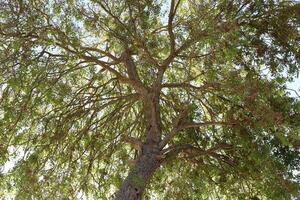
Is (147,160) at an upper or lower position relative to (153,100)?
lower

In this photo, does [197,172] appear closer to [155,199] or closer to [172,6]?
[155,199]

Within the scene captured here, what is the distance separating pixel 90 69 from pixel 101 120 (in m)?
1.16

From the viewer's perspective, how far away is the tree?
684 centimetres

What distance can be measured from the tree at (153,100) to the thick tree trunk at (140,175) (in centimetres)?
2

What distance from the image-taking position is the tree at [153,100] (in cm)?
684

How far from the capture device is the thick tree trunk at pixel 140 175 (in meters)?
7.52

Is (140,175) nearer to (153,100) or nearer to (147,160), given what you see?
(147,160)

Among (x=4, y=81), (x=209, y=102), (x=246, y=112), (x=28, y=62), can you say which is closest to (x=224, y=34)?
(x=246, y=112)

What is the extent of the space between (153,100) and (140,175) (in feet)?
5.36

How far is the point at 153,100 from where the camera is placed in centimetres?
875

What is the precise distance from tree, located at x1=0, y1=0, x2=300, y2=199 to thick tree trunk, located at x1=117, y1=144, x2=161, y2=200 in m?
0.02

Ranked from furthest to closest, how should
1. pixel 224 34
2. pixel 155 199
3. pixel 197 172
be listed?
pixel 155 199 < pixel 197 172 < pixel 224 34

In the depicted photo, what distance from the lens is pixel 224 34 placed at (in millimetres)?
6555

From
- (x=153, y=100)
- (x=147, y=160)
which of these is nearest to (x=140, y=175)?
(x=147, y=160)
